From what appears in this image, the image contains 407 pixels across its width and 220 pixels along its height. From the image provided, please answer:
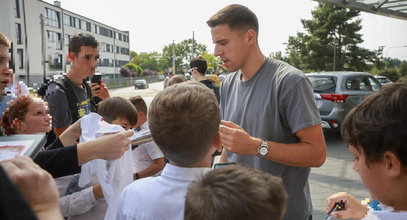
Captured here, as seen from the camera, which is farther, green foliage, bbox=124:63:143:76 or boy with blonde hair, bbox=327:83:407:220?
green foliage, bbox=124:63:143:76

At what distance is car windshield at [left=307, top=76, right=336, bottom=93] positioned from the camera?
9.10m

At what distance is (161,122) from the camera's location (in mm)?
1436

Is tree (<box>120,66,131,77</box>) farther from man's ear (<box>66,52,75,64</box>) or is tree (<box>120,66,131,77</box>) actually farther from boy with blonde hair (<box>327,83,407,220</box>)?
boy with blonde hair (<box>327,83,407,220</box>)

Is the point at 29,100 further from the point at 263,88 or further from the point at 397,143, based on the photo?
the point at 397,143

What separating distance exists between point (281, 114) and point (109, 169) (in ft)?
3.69

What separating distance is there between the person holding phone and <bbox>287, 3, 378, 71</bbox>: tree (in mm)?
43495

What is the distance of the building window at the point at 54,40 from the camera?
198 feet

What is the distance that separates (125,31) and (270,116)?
105m

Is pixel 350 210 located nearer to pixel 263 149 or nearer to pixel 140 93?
pixel 263 149

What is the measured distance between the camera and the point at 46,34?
5950cm

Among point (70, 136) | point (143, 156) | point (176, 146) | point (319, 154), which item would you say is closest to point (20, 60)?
point (143, 156)

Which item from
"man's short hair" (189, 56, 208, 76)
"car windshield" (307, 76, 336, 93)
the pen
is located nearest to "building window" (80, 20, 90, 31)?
"car windshield" (307, 76, 336, 93)

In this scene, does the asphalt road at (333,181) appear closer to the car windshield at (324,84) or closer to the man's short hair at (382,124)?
the car windshield at (324,84)

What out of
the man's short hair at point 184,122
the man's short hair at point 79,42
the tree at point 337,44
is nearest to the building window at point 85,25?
the tree at point 337,44
